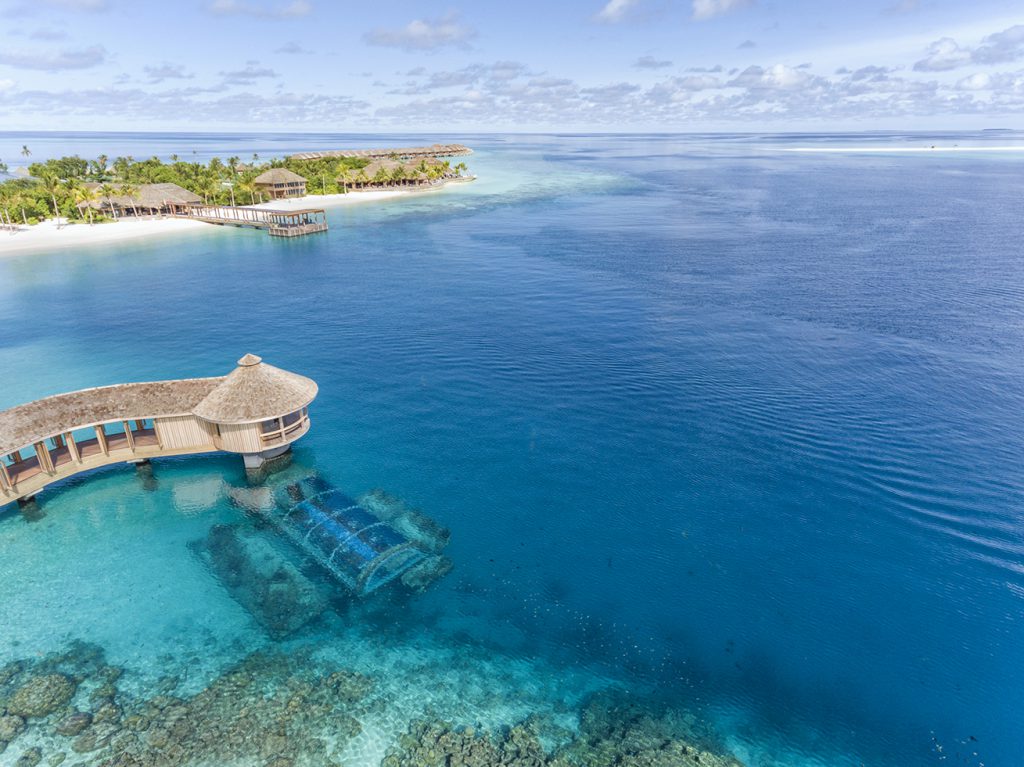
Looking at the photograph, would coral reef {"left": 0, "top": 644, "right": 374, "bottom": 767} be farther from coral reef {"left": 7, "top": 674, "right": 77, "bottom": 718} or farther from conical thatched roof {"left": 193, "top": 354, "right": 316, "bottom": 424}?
conical thatched roof {"left": 193, "top": 354, "right": 316, "bottom": 424}

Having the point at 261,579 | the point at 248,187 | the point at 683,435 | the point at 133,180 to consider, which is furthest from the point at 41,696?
the point at 133,180

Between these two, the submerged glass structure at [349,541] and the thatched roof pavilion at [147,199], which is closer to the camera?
the submerged glass structure at [349,541]


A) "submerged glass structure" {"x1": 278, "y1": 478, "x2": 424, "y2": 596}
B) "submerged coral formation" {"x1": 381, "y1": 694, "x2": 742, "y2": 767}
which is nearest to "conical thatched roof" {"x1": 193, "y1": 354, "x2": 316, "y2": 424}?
"submerged glass structure" {"x1": 278, "y1": 478, "x2": 424, "y2": 596}

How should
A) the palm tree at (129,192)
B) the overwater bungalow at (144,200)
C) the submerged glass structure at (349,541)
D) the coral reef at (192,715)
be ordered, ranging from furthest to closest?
the palm tree at (129,192) < the overwater bungalow at (144,200) < the submerged glass structure at (349,541) < the coral reef at (192,715)

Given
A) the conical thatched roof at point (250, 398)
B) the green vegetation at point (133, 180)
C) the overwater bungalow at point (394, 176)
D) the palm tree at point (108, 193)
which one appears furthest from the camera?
the overwater bungalow at point (394, 176)

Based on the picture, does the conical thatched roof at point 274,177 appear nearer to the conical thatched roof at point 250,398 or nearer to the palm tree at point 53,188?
the palm tree at point 53,188

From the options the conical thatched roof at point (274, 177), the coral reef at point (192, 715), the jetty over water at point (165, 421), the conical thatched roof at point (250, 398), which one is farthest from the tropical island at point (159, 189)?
the coral reef at point (192, 715)

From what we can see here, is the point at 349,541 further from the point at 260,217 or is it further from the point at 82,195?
the point at 82,195

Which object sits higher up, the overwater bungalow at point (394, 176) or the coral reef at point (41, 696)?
the overwater bungalow at point (394, 176)
